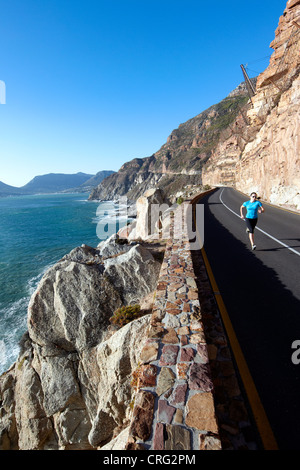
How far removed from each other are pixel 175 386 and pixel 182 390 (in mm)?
102

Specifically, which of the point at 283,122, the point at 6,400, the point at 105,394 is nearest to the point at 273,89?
the point at 283,122

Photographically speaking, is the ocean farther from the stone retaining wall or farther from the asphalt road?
the asphalt road

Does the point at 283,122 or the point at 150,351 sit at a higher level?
the point at 283,122

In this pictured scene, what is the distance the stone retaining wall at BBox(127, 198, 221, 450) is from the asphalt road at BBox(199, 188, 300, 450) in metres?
0.81

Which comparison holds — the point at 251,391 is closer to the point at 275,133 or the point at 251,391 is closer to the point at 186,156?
the point at 275,133

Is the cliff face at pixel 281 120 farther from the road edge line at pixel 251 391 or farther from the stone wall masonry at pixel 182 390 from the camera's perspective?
the stone wall masonry at pixel 182 390

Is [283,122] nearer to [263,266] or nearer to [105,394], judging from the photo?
[263,266]

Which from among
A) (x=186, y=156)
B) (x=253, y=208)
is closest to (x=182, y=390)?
(x=253, y=208)

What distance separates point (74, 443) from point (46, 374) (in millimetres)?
2280

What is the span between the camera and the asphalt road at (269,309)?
2613 mm

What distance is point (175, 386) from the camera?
103 inches

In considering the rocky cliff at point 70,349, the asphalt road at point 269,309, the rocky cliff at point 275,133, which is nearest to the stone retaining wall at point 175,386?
the asphalt road at point 269,309

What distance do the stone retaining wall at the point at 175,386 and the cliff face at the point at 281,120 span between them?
15.4m
